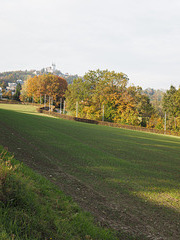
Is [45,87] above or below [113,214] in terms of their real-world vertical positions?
above

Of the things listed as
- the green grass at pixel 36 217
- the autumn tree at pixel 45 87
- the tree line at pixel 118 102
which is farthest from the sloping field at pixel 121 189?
the autumn tree at pixel 45 87

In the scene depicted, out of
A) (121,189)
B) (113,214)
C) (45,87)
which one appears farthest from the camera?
(45,87)

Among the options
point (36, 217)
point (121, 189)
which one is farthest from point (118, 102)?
point (36, 217)

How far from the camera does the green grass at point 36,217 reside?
11.2 feet

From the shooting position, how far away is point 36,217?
3836 millimetres

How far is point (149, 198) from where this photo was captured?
6.26m

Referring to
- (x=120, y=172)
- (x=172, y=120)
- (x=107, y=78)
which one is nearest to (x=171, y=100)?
(x=172, y=120)

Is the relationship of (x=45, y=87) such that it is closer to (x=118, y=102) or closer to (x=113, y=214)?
(x=118, y=102)

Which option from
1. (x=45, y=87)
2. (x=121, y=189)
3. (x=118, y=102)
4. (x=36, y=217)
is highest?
(x=45, y=87)

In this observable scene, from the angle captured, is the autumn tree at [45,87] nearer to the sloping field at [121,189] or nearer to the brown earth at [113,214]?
the sloping field at [121,189]

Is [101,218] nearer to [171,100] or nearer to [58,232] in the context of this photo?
[58,232]

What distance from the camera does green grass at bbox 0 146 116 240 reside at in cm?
341

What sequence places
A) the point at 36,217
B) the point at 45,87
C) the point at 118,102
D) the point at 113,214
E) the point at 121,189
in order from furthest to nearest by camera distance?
the point at 45,87 → the point at 118,102 → the point at 121,189 → the point at 113,214 → the point at 36,217

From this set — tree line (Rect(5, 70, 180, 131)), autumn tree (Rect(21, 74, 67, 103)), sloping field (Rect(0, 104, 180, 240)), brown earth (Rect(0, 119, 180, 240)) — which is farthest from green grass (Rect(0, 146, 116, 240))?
autumn tree (Rect(21, 74, 67, 103))
